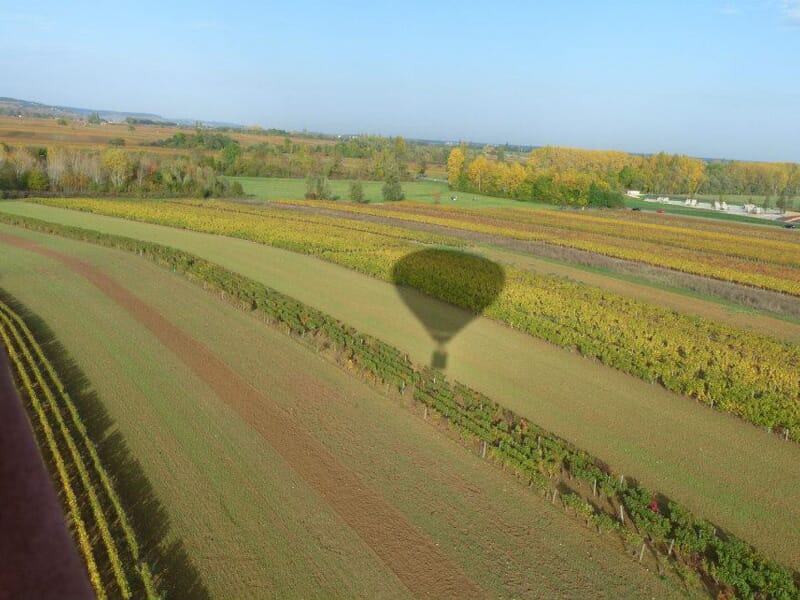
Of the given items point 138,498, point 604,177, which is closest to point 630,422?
point 138,498

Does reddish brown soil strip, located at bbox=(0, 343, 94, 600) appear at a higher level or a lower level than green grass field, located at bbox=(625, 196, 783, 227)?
higher

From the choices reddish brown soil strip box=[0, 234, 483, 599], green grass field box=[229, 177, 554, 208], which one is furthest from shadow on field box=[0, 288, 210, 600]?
green grass field box=[229, 177, 554, 208]

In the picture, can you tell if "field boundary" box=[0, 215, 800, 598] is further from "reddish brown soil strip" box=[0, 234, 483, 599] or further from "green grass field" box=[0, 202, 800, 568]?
"reddish brown soil strip" box=[0, 234, 483, 599]

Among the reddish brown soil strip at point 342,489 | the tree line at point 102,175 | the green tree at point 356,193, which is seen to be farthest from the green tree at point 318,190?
the reddish brown soil strip at point 342,489

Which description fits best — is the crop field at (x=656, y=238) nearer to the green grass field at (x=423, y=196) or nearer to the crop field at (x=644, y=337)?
the green grass field at (x=423, y=196)

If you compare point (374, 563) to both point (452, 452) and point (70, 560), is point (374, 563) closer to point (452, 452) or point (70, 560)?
point (452, 452)

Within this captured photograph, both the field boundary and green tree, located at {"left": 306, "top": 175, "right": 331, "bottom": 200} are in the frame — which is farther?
green tree, located at {"left": 306, "top": 175, "right": 331, "bottom": 200}
